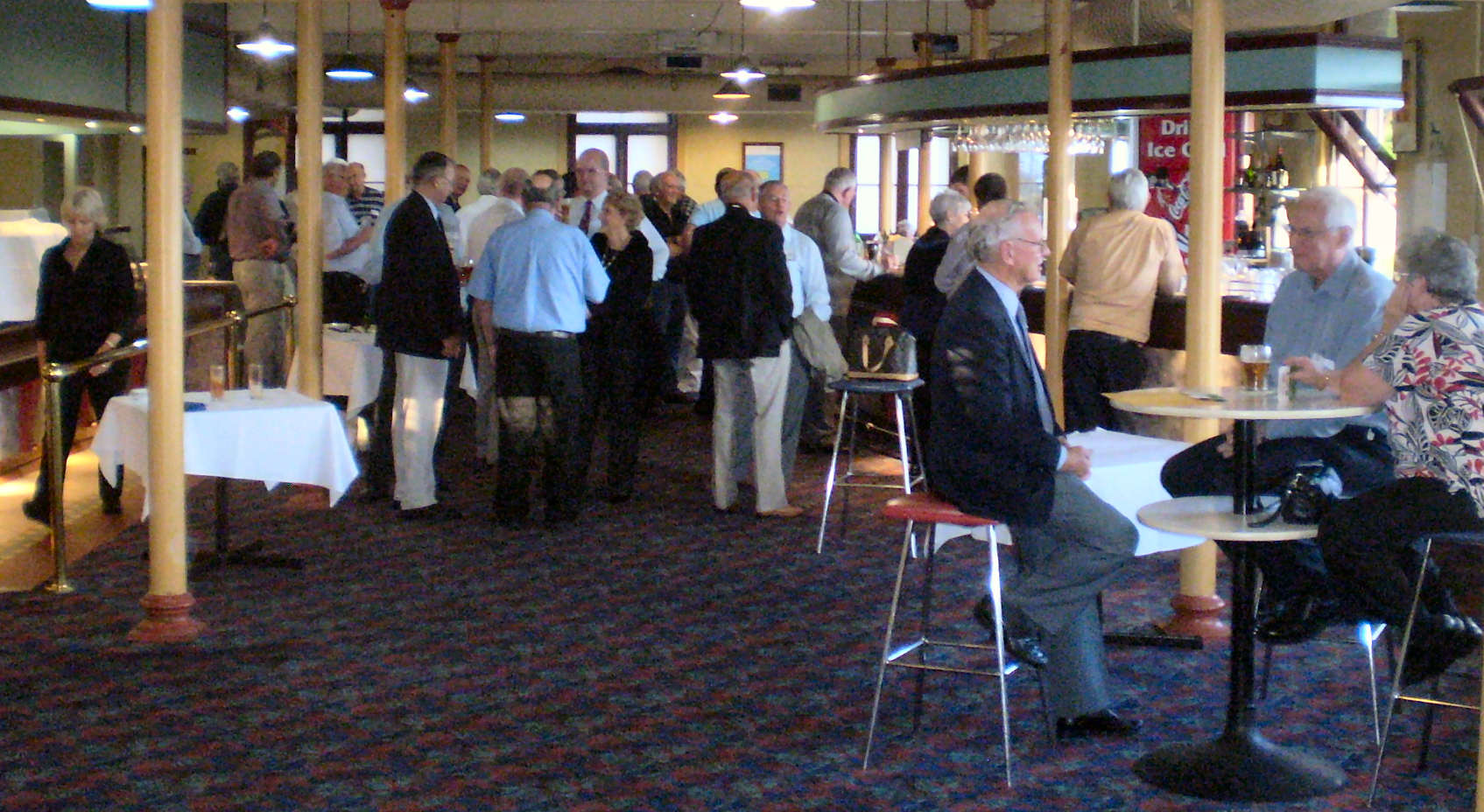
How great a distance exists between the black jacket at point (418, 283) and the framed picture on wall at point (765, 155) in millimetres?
16761

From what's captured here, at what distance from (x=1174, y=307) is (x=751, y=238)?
1981 mm

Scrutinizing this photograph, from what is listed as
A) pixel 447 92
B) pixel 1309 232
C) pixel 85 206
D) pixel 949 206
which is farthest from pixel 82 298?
pixel 447 92

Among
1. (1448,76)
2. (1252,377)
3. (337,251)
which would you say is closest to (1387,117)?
(1448,76)

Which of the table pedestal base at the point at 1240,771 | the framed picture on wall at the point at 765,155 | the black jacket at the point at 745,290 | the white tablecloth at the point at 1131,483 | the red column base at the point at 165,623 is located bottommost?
the table pedestal base at the point at 1240,771

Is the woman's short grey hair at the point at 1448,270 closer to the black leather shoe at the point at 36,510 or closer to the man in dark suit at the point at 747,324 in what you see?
the man in dark suit at the point at 747,324

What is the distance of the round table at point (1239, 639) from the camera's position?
4012mm

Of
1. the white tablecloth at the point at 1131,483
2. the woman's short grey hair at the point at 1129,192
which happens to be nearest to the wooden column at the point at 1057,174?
the woman's short grey hair at the point at 1129,192

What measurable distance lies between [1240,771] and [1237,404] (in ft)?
3.02

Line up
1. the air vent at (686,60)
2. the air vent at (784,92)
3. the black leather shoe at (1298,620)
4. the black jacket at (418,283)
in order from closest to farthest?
1. the black leather shoe at (1298,620)
2. the black jacket at (418,283)
3. the air vent at (686,60)
4. the air vent at (784,92)

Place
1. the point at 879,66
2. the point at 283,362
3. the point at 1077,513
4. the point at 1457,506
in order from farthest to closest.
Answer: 1. the point at 879,66
2. the point at 283,362
3. the point at 1077,513
4. the point at 1457,506

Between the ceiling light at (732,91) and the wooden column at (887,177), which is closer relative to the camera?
the ceiling light at (732,91)

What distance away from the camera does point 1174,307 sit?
788cm

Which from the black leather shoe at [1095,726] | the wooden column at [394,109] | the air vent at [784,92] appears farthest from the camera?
the air vent at [784,92]

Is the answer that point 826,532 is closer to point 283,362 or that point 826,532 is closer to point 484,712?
point 484,712
